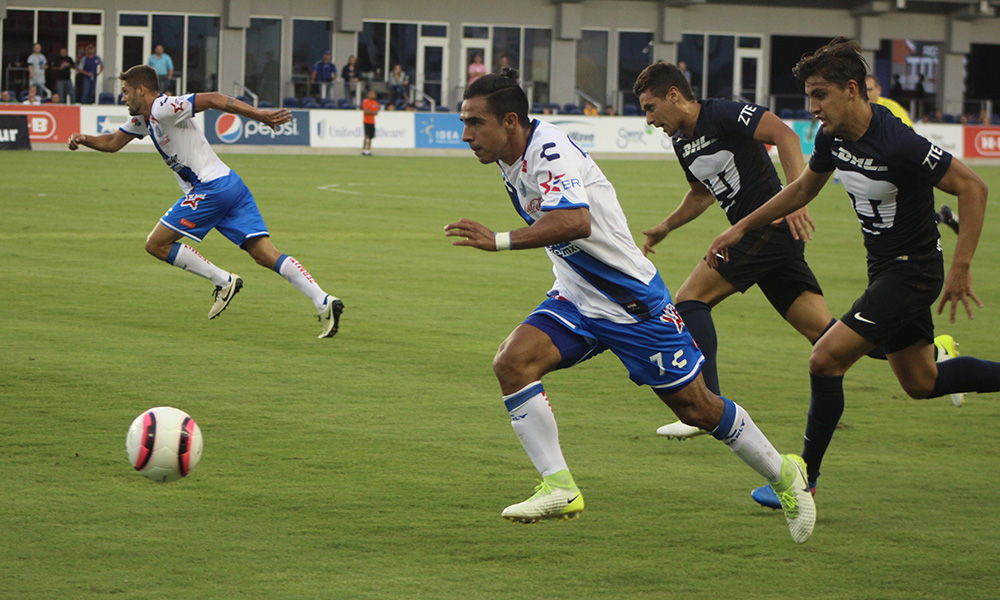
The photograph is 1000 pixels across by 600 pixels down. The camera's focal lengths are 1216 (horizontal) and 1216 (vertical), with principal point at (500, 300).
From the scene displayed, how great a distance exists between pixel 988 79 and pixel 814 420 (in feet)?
186

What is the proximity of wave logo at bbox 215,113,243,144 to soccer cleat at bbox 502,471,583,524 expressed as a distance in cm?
3066

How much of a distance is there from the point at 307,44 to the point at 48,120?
540 inches

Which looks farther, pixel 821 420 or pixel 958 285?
pixel 821 420

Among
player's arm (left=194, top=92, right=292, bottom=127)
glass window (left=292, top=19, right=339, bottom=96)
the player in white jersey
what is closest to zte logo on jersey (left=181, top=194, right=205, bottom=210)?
the player in white jersey

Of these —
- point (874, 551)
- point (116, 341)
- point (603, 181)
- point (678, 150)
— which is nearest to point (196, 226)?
point (116, 341)

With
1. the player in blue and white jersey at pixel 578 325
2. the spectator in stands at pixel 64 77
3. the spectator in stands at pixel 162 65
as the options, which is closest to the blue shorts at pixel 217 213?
the player in blue and white jersey at pixel 578 325

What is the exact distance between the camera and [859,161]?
549 centimetres

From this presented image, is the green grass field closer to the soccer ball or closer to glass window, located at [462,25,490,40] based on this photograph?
the soccer ball

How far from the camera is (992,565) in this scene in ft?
16.0

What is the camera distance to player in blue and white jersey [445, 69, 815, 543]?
499cm

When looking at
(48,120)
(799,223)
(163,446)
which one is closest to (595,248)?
(799,223)

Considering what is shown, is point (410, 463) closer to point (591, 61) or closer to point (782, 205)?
point (782, 205)

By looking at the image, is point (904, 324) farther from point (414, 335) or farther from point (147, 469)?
point (414, 335)

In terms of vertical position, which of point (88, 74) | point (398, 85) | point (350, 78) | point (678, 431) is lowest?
point (678, 431)
